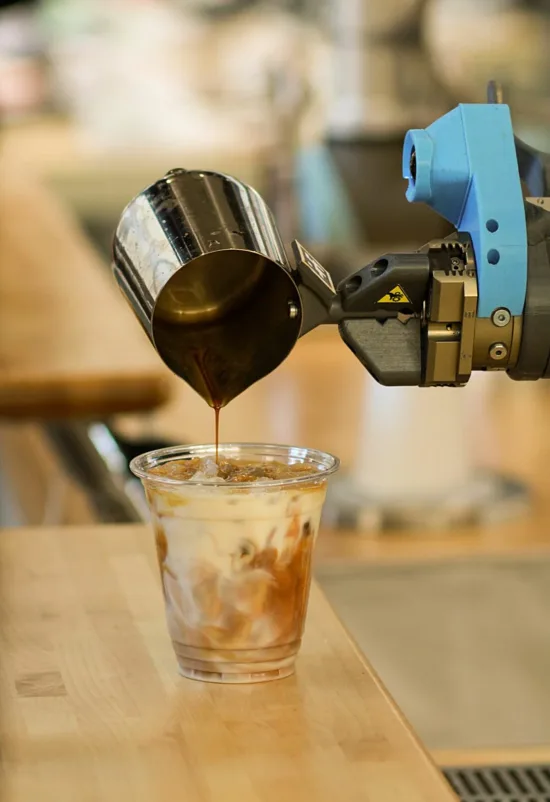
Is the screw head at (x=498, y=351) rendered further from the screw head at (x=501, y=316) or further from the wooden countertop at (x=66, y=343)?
the wooden countertop at (x=66, y=343)

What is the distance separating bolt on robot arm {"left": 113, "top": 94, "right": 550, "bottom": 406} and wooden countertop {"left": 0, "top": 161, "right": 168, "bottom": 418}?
111 cm

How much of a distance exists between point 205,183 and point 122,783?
15.5 inches

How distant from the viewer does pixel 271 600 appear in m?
0.86

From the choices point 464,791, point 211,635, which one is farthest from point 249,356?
point 464,791

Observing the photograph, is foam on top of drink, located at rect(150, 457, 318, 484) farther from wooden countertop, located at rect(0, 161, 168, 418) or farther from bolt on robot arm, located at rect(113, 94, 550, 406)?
wooden countertop, located at rect(0, 161, 168, 418)

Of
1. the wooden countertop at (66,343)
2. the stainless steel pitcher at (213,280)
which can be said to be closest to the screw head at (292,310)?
the stainless steel pitcher at (213,280)

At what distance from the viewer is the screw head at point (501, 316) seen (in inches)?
32.8

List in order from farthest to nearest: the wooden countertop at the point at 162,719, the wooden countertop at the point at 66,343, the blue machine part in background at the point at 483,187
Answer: the wooden countertop at the point at 66,343 < the blue machine part in background at the point at 483,187 < the wooden countertop at the point at 162,719

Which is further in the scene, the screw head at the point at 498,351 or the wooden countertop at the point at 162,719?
the screw head at the point at 498,351

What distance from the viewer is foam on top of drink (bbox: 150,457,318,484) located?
0.88 meters

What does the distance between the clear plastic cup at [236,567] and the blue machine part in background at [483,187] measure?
169 millimetres

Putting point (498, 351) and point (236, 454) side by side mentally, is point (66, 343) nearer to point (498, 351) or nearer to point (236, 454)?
point (236, 454)

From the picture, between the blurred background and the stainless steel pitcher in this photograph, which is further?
the blurred background

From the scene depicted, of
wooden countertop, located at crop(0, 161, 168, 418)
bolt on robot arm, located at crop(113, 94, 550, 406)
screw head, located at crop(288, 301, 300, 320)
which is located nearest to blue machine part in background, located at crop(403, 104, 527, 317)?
bolt on robot arm, located at crop(113, 94, 550, 406)
